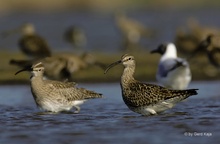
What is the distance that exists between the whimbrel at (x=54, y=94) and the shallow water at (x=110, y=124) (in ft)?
0.65

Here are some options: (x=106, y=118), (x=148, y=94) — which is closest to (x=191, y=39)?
(x=148, y=94)

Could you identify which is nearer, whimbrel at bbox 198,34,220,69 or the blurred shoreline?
whimbrel at bbox 198,34,220,69

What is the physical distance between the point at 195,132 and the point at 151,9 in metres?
28.5

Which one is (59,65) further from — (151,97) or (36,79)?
(151,97)

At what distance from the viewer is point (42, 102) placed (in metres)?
12.0

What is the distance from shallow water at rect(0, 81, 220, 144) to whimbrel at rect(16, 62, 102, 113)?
0.20 m

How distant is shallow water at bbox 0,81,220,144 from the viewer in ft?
30.3

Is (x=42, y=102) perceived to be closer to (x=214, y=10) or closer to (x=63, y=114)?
(x=63, y=114)

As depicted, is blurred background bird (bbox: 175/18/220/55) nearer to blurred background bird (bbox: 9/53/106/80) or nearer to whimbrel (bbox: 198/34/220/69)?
whimbrel (bbox: 198/34/220/69)

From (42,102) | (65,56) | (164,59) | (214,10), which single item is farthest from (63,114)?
(214,10)

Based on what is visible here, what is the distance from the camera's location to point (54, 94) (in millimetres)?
12180

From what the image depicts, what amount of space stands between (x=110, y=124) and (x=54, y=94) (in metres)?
2.05

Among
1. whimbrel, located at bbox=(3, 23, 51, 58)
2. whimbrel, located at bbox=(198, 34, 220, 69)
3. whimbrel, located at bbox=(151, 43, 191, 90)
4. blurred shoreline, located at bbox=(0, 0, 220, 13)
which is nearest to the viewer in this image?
whimbrel, located at bbox=(151, 43, 191, 90)

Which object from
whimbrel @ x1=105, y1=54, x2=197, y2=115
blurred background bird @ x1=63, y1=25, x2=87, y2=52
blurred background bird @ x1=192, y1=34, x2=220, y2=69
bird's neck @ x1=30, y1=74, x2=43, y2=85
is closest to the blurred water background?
whimbrel @ x1=105, y1=54, x2=197, y2=115
